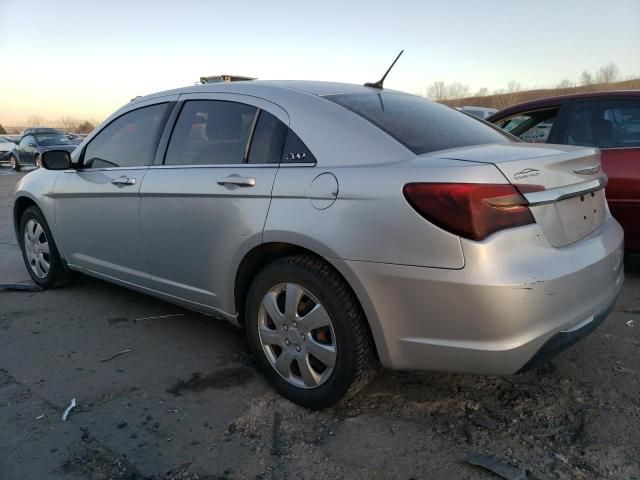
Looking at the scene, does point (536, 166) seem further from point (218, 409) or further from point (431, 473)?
point (218, 409)

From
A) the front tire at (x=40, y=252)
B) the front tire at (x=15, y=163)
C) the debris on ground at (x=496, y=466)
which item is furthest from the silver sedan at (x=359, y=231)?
the front tire at (x=15, y=163)

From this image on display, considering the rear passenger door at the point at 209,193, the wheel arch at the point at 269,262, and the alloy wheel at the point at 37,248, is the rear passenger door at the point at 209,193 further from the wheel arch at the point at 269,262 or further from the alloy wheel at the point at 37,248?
the alloy wheel at the point at 37,248

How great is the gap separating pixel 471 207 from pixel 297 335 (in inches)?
42.5

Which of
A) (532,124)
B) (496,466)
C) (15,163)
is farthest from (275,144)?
(15,163)

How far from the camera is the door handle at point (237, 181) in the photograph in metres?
2.86

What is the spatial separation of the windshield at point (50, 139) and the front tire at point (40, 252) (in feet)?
63.2

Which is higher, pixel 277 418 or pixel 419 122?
pixel 419 122

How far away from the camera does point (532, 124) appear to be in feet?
17.3

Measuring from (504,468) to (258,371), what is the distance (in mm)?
1489

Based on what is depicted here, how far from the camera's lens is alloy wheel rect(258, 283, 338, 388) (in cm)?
262

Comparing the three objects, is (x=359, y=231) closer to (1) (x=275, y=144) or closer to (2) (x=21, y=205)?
(1) (x=275, y=144)

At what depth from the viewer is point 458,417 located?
2.66 m

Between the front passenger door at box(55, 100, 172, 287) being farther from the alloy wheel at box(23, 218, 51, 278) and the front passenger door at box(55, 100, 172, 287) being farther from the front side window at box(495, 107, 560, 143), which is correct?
the front side window at box(495, 107, 560, 143)

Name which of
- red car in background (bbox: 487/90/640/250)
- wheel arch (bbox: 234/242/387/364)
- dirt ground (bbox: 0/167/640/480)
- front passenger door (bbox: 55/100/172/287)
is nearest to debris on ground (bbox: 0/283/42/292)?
front passenger door (bbox: 55/100/172/287)
